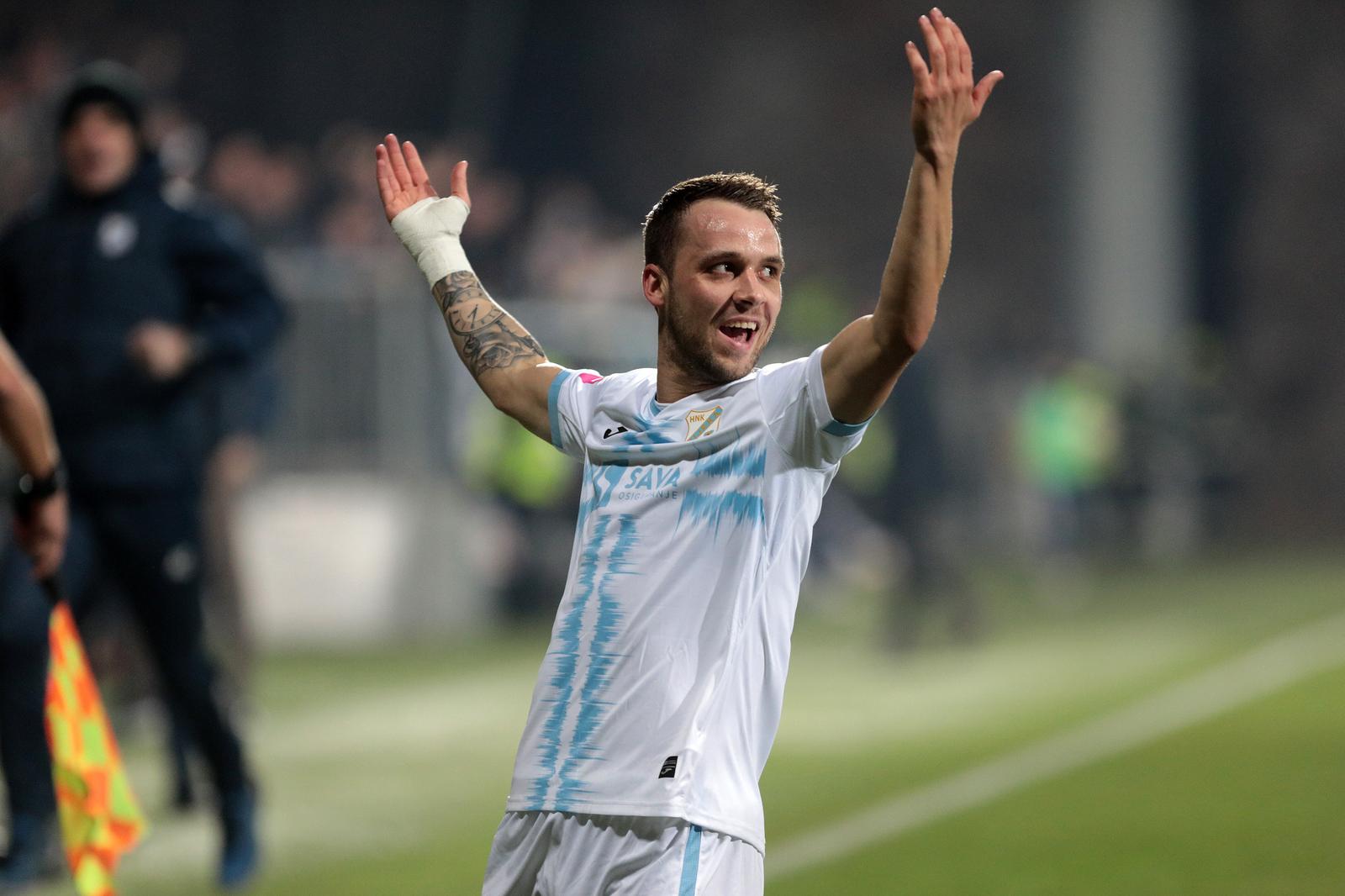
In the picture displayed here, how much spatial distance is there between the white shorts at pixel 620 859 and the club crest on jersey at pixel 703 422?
70cm

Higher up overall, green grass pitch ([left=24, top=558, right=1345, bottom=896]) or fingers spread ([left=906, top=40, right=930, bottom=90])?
fingers spread ([left=906, top=40, right=930, bottom=90])

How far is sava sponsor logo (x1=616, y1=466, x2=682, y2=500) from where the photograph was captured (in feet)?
13.2

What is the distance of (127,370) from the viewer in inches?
290

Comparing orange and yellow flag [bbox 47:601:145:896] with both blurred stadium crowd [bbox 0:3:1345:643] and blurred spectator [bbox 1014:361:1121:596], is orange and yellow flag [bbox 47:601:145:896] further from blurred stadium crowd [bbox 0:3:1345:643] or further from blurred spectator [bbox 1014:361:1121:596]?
blurred spectator [bbox 1014:361:1121:596]

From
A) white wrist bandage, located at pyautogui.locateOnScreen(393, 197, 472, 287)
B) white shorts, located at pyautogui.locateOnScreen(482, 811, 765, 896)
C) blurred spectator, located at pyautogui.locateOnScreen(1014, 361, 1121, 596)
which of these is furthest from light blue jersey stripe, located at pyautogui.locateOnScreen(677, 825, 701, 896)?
blurred spectator, located at pyautogui.locateOnScreen(1014, 361, 1121, 596)

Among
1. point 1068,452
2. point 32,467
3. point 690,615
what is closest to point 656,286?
point 690,615

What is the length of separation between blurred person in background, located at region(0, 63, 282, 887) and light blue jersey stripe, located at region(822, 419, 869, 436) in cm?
373

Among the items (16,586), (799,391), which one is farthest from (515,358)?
(16,586)

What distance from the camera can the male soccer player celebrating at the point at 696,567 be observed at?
12.6ft

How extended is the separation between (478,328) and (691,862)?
55.6 inches

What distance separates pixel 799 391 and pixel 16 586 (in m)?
3.71

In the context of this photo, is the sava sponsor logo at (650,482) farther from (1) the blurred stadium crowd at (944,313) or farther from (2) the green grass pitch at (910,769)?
(1) the blurred stadium crowd at (944,313)

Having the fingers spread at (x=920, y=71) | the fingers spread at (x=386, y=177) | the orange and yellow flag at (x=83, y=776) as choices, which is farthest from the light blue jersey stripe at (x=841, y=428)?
the orange and yellow flag at (x=83, y=776)

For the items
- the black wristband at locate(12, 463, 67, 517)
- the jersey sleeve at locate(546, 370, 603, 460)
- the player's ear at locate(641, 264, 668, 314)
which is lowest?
the black wristband at locate(12, 463, 67, 517)
